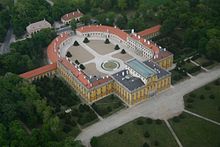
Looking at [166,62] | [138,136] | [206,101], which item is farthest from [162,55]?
[138,136]

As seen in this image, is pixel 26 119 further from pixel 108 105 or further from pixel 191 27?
pixel 191 27

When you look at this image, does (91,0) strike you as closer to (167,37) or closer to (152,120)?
(167,37)

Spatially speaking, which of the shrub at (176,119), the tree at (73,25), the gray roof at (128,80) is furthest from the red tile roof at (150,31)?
the shrub at (176,119)

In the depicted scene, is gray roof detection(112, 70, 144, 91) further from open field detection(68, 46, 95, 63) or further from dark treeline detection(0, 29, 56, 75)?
dark treeline detection(0, 29, 56, 75)

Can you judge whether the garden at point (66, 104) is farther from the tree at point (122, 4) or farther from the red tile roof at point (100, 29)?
the tree at point (122, 4)

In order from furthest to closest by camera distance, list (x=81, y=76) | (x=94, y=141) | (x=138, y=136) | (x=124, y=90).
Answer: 1. (x=81, y=76)
2. (x=124, y=90)
3. (x=138, y=136)
4. (x=94, y=141)

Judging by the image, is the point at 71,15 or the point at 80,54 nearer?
the point at 80,54
